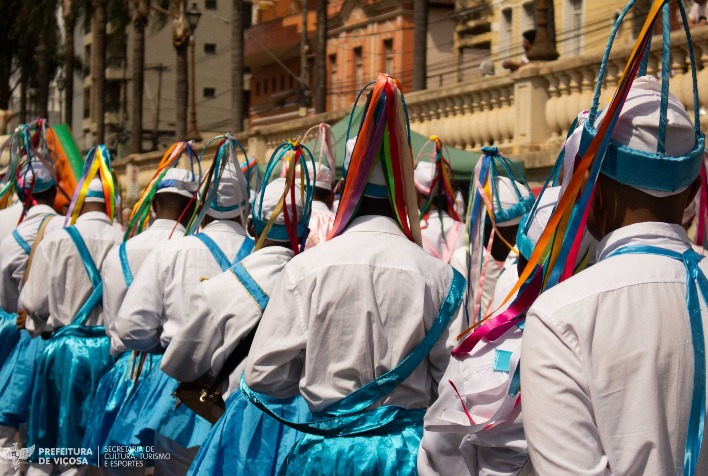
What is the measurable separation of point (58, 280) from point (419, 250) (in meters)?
4.00

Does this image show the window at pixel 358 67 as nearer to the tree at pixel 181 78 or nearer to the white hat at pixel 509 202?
Answer: the tree at pixel 181 78

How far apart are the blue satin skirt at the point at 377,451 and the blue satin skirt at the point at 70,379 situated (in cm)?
386

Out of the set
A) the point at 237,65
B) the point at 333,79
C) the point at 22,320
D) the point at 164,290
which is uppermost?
the point at 333,79

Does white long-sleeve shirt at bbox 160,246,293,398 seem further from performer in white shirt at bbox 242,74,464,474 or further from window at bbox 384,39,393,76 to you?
window at bbox 384,39,393,76

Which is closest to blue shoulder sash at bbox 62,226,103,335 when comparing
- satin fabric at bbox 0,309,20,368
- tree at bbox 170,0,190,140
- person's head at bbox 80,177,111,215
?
person's head at bbox 80,177,111,215

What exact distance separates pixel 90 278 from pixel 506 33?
2640cm

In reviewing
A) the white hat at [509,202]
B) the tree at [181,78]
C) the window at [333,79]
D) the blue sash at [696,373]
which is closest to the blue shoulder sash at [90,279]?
the white hat at [509,202]

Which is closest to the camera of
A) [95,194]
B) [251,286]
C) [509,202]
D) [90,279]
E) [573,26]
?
[251,286]

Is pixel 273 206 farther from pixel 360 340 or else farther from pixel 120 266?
pixel 120 266

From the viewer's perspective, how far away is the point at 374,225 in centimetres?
447

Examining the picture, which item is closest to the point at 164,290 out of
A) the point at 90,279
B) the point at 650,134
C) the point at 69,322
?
the point at 90,279

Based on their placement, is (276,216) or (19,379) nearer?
(276,216)

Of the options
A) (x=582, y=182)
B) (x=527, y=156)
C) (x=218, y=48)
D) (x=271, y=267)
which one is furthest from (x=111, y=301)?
(x=218, y=48)

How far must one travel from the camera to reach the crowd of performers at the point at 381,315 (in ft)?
8.39
